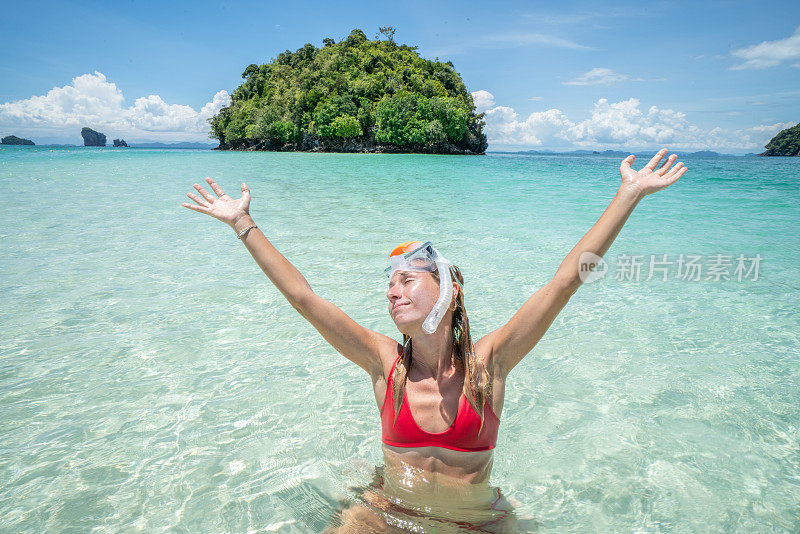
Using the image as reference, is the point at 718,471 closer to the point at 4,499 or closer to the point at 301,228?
the point at 4,499

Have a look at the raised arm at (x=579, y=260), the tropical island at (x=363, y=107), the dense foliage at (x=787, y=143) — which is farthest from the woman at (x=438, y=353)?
the dense foliage at (x=787, y=143)

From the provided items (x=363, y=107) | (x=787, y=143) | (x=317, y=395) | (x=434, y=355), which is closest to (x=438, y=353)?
(x=434, y=355)

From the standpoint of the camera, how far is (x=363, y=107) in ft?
260

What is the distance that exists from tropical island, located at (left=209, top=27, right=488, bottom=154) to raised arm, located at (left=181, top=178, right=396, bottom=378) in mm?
75916

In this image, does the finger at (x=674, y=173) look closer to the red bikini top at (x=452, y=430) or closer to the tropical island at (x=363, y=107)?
the red bikini top at (x=452, y=430)

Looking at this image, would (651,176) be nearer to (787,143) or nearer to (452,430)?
(452,430)

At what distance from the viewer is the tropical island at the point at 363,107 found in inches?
3014

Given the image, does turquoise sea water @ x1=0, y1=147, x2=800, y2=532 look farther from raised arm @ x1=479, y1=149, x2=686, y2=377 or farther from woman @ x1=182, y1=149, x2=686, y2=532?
raised arm @ x1=479, y1=149, x2=686, y2=377

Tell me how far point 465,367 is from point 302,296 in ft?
2.67

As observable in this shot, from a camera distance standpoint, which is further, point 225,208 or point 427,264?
point 225,208

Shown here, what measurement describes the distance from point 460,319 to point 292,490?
157 centimetres

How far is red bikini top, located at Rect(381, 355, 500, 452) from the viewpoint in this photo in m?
2.06

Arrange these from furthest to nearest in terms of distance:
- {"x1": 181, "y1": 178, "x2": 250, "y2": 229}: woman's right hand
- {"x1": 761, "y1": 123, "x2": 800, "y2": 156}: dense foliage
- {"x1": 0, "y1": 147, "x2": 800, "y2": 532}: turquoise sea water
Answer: {"x1": 761, "y1": 123, "x2": 800, "y2": 156}: dense foliage
{"x1": 0, "y1": 147, "x2": 800, "y2": 532}: turquoise sea water
{"x1": 181, "y1": 178, "x2": 250, "y2": 229}: woman's right hand

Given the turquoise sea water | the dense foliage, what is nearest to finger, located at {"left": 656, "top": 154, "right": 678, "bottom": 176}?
→ the turquoise sea water
